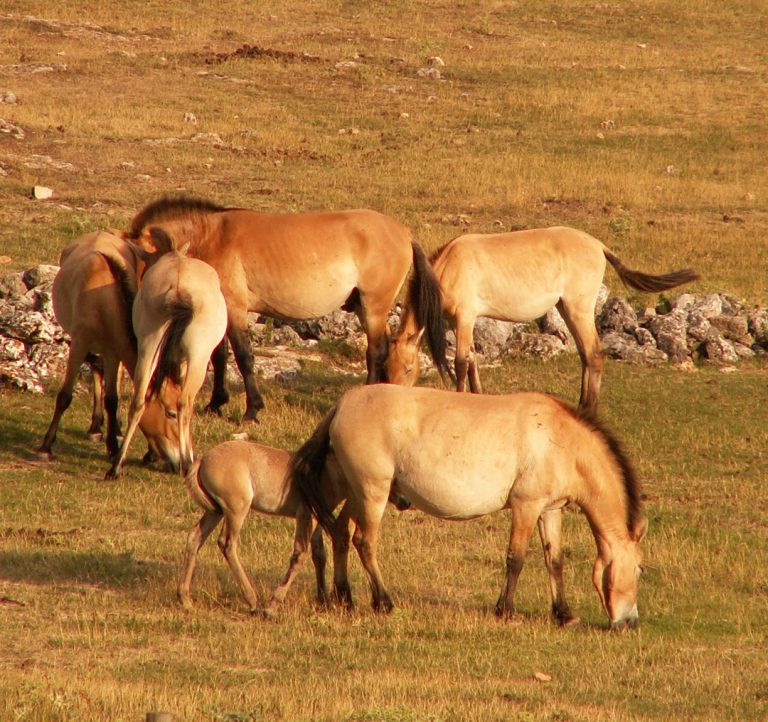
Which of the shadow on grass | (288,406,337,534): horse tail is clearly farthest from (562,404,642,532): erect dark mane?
the shadow on grass

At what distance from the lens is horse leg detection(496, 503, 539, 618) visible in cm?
850

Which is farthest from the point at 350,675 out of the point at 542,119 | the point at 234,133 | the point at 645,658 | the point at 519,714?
the point at 542,119

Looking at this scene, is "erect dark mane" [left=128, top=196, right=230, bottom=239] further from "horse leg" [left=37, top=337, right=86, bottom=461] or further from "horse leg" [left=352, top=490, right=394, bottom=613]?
"horse leg" [left=352, top=490, right=394, bottom=613]

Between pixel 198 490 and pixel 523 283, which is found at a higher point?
pixel 198 490

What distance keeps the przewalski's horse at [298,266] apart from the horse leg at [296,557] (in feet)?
16.8

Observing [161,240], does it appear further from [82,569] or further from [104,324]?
[82,569]

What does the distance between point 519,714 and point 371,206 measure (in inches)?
718

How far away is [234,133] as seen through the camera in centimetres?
2908

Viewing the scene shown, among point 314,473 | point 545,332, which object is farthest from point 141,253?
point 545,332

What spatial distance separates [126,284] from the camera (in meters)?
12.4

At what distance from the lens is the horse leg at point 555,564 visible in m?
8.70

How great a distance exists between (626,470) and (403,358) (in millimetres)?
5823

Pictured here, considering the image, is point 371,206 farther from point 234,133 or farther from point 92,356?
point 92,356

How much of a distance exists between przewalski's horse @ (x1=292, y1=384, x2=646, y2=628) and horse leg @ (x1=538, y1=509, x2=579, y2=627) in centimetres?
1
